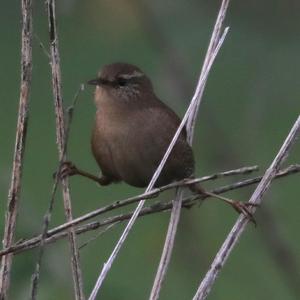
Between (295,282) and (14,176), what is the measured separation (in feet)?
3.89

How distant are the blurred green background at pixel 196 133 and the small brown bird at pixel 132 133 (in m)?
0.28

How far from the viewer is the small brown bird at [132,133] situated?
4.43 m

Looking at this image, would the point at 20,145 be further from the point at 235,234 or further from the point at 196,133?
the point at 196,133

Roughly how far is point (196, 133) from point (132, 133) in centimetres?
169

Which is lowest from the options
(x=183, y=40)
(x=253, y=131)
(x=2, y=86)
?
(x=2, y=86)

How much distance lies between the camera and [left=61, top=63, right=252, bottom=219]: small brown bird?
4.43 m

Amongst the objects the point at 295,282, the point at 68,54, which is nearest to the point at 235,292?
the point at 295,282

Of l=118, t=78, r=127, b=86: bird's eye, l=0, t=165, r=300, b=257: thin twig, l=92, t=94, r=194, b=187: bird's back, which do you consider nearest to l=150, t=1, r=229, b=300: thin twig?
l=0, t=165, r=300, b=257: thin twig

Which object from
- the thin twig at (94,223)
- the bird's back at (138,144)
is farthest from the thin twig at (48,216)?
the bird's back at (138,144)

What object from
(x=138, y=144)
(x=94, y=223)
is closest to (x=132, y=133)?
(x=138, y=144)

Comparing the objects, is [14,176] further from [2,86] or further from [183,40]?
[2,86]

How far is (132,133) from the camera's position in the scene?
14.6 ft

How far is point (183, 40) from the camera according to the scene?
29.1ft

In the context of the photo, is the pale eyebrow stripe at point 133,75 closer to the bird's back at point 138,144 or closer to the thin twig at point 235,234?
the bird's back at point 138,144
